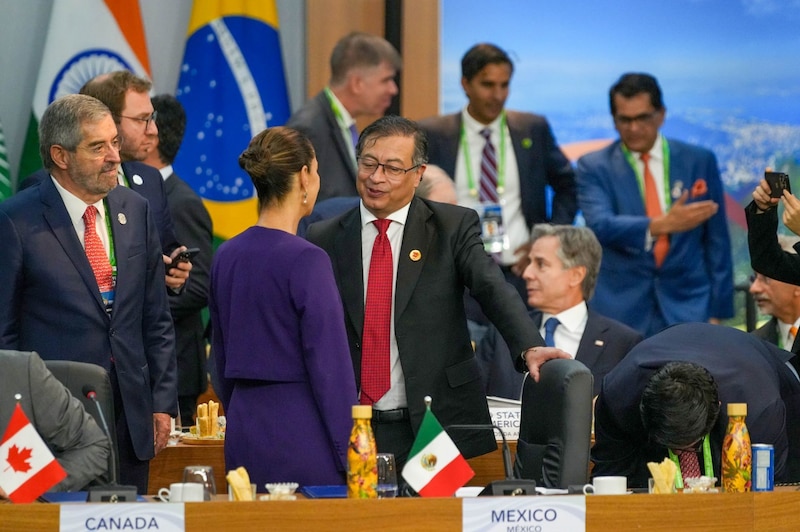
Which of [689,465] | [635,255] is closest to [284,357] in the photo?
[689,465]

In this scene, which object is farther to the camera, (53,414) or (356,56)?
(356,56)

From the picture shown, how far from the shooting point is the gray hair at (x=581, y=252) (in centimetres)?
534

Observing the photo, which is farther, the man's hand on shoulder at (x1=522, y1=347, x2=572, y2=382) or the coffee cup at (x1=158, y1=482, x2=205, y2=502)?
the man's hand on shoulder at (x1=522, y1=347, x2=572, y2=382)

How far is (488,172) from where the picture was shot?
6.25 m

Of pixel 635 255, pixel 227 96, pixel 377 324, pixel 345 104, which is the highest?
pixel 227 96

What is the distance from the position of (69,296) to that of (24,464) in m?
0.84

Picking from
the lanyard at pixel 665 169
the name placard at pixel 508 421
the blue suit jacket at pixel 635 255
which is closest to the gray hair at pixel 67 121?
the name placard at pixel 508 421

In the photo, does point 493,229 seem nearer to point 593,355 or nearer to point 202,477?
point 593,355

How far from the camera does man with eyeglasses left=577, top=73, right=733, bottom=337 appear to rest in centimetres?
631

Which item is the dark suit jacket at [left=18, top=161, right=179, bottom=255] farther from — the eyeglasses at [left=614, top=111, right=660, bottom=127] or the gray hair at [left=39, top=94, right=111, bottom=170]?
the eyeglasses at [left=614, top=111, right=660, bottom=127]

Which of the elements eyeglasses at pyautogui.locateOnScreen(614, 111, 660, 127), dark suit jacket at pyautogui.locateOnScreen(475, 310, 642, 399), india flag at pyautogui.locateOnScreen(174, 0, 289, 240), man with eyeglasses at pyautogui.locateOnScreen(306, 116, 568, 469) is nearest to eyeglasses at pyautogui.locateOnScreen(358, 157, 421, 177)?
man with eyeglasses at pyautogui.locateOnScreen(306, 116, 568, 469)

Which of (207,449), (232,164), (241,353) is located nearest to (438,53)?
(232,164)

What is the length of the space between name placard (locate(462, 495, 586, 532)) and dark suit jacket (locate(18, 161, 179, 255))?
1.87 m

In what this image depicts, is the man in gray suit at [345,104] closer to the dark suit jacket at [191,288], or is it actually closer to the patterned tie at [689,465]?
the dark suit jacket at [191,288]
